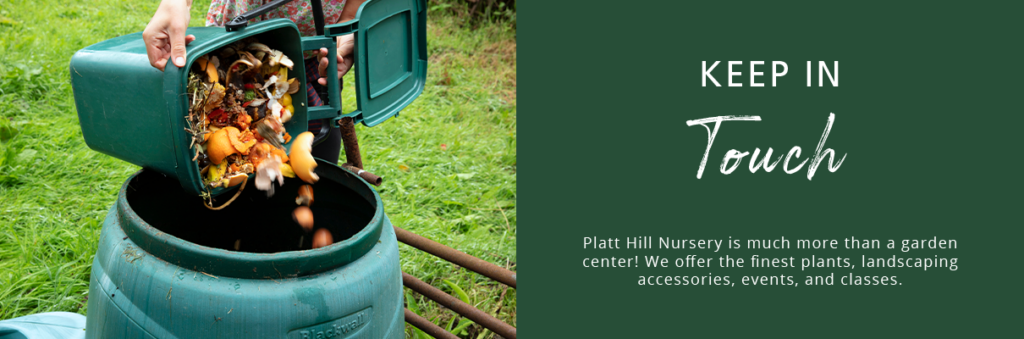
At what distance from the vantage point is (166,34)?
4.69ft

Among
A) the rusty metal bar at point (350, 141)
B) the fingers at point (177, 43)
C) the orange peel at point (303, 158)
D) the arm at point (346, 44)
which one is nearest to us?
the fingers at point (177, 43)

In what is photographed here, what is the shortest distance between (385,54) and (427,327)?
84cm

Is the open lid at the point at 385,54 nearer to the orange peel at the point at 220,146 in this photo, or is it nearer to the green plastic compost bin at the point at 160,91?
the green plastic compost bin at the point at 160,91

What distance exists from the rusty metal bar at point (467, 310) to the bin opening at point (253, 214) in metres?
0.33

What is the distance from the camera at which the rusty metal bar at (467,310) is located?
2.18 meters

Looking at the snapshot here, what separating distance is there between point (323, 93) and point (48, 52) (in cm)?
290

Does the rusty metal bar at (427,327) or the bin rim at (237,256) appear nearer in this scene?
the bin rim at (237,256)

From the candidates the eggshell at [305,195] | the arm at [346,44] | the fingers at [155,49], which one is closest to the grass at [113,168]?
the eggshell at [305,195]

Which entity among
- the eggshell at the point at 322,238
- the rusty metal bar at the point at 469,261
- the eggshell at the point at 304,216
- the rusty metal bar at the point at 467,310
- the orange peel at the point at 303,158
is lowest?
the rusty metal bar at the point at 467,310

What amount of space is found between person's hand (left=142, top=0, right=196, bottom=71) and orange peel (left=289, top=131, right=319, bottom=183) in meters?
0.36

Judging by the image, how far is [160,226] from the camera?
1869 millimetres

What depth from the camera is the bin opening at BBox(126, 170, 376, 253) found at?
182cm

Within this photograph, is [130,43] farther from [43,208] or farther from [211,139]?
[43,208]

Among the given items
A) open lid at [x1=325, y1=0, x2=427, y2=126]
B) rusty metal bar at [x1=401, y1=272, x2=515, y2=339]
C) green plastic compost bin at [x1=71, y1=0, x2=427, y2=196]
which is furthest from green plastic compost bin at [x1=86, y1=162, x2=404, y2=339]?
rusty metal bar at [x1=401, y1=272, x2=515, y2=339]
